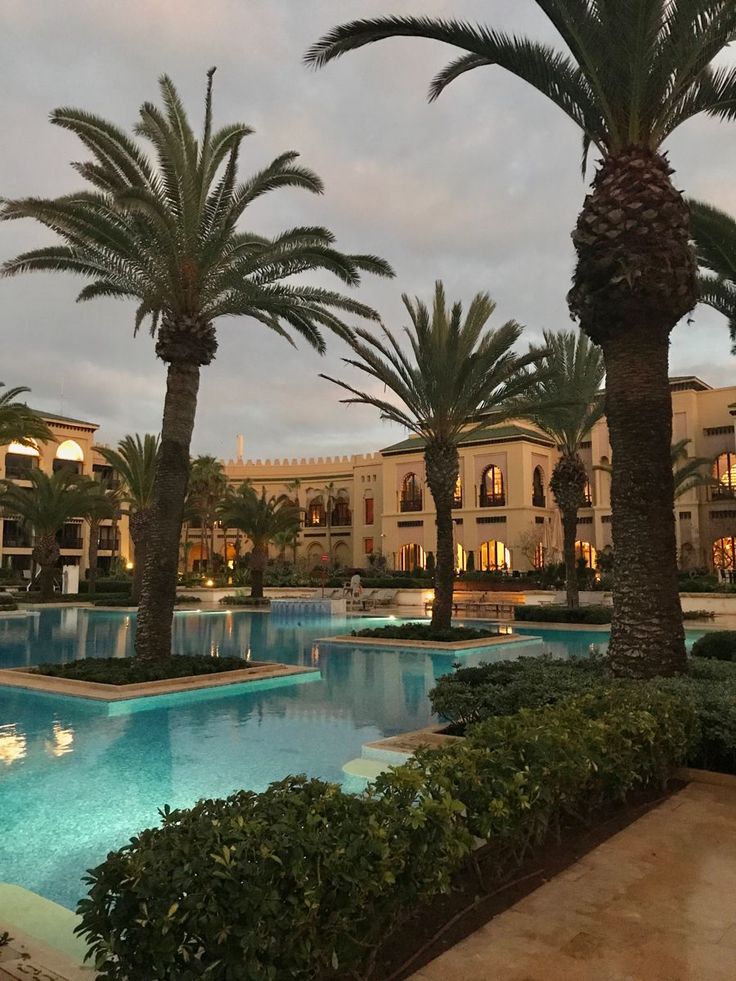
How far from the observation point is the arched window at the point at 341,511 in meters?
58.2

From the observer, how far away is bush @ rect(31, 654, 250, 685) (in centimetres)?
1166

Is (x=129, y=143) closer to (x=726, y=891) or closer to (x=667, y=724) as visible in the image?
(x=667, y=724)

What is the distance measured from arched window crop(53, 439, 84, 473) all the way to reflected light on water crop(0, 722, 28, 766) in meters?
48.8

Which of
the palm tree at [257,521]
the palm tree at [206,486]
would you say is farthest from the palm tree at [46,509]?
the palm tree at [206,486]

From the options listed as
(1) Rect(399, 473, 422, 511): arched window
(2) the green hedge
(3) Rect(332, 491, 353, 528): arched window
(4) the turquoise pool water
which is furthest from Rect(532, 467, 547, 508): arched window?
(2) the green hedge

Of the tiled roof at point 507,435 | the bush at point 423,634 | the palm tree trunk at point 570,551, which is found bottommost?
the bush at point 423,634

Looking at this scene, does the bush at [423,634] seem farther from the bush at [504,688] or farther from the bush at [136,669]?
the bush at [504,688]

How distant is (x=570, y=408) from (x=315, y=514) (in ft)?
128

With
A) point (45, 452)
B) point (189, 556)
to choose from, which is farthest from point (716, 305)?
point (189, 556)

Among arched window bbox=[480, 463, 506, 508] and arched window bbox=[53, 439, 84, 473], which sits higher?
arched window bbox=[53, 439, 84, 473]

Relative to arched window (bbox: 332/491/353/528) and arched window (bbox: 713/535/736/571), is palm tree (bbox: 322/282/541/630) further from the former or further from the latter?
arched window (bbox: 332/491/353/528)

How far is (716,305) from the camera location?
13.7m

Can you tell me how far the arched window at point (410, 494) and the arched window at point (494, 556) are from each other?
604 cm

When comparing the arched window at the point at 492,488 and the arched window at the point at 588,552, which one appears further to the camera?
the arched window at the point at 492,488
